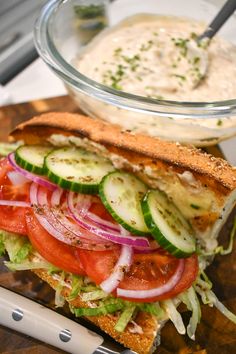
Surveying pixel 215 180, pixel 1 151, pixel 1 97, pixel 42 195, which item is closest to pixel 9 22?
pixel 1 97

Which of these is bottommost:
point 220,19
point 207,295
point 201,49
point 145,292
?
point 207,295

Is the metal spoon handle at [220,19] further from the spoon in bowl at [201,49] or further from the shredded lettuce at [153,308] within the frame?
the shredded lettuce at [153,308]

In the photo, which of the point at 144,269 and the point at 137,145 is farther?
the point at 137,145

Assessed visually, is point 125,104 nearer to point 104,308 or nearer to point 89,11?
point 104,308

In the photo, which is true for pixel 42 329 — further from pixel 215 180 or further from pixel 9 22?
pixel 9 22

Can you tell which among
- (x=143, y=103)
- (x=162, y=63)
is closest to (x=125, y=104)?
(x=143, y=103)

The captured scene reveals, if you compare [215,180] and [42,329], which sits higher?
[215,180]
